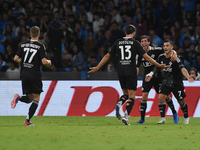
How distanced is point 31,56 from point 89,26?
27.3ft

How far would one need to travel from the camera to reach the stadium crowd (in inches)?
645

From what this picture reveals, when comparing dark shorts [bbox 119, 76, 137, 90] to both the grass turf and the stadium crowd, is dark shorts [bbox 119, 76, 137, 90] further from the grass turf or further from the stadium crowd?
the stadium crowd

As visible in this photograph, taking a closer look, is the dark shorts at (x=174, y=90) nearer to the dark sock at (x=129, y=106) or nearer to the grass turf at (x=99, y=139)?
the dark sock at (x=129, y=106)

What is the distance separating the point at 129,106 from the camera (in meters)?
9.49

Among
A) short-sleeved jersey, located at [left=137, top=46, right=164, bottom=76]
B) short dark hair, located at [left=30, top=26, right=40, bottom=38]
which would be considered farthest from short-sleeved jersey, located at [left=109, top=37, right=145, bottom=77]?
short dark hair, located at [left=30, top=26, right=40, bottom=38]

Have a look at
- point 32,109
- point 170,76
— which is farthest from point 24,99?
point 170,76

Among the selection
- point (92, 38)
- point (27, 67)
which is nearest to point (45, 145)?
point (27, 67)

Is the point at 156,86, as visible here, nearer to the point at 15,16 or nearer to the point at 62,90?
→ the point at 62,90

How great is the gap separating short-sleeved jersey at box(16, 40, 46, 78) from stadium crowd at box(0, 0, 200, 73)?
654 centimetres

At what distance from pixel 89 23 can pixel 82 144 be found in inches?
462

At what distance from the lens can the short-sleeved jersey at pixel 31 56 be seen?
366 inches

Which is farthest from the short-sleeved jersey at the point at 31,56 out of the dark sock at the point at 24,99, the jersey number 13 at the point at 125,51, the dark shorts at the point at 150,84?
the dark shorts at the point at 150,84

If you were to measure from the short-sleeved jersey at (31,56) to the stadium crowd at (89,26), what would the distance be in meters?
6.54

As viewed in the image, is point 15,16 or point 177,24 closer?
point 177,24
